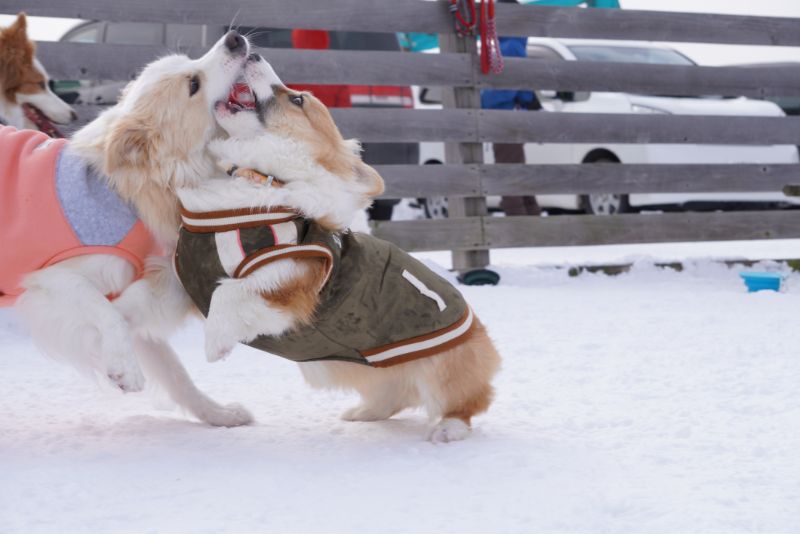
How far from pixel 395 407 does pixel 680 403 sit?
2.63 ft

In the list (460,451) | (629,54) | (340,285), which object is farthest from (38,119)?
(629,54)

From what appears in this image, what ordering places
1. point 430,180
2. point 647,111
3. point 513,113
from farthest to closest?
point 647,111, point 513,113, point 430,180

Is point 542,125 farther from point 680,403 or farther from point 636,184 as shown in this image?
point 680,403

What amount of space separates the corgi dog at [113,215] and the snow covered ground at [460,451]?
285 millimetres

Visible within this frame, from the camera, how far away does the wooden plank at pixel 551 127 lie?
5.04 meters

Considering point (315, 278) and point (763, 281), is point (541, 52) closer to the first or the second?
point (763, 281)

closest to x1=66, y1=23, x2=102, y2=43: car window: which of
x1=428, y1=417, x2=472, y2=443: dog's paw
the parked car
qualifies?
the parked car

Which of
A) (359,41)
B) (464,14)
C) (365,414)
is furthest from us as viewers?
(359,41)

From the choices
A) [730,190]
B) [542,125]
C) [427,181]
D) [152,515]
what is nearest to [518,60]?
[542,125]

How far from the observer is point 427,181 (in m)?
5.15

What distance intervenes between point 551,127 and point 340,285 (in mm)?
3586

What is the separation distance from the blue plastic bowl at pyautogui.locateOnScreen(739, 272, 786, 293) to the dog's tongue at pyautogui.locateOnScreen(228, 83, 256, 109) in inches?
140

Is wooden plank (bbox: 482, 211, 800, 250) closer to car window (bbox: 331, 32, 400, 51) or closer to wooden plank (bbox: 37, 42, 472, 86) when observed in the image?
wooden plank (bbox: 37, 42, 472, 86)

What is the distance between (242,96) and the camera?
2.31 m
